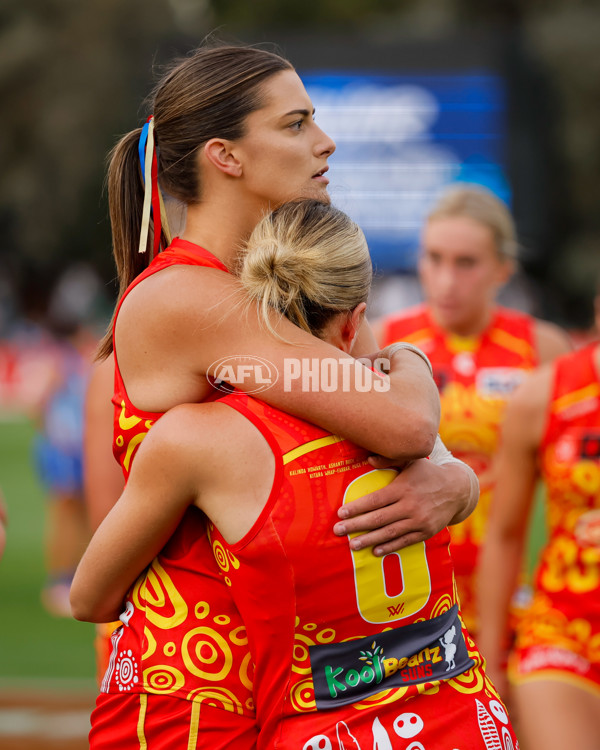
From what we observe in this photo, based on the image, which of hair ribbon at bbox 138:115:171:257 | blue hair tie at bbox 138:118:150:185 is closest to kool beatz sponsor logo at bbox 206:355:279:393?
hair ribbon at bbox 138:115:171:257

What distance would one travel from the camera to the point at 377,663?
1980 millimetres

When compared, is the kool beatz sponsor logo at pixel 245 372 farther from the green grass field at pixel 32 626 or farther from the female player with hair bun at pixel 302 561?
the green grass field at pixel 32 626

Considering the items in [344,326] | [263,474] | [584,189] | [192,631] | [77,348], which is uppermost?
[344,326]

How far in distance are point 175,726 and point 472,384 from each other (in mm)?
2927

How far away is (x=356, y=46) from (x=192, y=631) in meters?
12.4

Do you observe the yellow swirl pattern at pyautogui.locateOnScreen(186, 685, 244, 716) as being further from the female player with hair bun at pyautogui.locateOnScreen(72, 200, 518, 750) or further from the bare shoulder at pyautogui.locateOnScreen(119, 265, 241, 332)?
the bare shoulder at pyautogui.locateOnScreen(119, 265, 241, 332)

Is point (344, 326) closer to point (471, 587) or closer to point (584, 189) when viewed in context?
point (471, 587)

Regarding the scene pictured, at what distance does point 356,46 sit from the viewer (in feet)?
44.7

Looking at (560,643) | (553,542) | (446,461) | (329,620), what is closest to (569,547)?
(553,542)

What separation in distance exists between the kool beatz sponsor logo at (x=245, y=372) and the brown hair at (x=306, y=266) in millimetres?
68

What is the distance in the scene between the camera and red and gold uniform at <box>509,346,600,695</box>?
3479 mm

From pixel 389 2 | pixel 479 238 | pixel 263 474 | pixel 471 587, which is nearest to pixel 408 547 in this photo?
pixel 263 474

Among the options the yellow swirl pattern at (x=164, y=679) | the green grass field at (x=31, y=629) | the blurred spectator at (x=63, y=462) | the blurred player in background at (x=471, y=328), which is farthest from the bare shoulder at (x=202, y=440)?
the blurred spectator at (x=63, y=462)

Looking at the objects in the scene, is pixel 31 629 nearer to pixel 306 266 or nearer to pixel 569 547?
pixel 569 547
